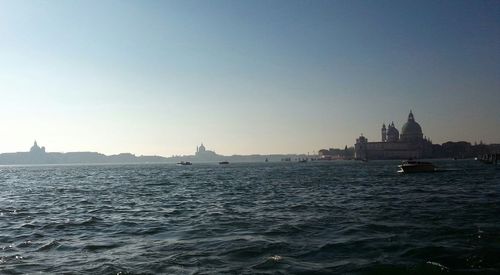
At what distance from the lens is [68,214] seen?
2434 centimetres

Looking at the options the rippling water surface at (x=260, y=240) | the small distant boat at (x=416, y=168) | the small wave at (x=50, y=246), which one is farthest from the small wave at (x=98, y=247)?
the small distant boat at (x=416, y=168)

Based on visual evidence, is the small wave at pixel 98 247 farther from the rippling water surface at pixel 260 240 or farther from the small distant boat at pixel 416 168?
the small distant boat at pixel 416 168

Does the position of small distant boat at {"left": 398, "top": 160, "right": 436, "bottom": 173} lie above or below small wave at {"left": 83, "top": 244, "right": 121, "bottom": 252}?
above

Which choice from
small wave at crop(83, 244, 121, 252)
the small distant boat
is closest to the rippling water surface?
small wave at crop(83, 244, 121, 252)

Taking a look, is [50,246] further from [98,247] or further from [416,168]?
[416,168]

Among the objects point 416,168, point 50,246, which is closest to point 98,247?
point 50,246

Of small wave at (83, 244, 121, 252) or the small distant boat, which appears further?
the small distant boat

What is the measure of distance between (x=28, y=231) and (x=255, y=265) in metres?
11.3

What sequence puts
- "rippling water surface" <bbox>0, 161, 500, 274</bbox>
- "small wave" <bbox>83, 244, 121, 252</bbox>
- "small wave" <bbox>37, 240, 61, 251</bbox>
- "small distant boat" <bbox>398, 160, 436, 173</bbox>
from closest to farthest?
"rippling water surface" <bbox>0, 161, 500, 274</bbox>, "small wave" <bbox>83, 244, 121, 252</bbox>, "small wave" <bbox>37, 240, 61, 251</bbox>, "small distant boat" <bbox>398, 160, 436, 173</bbox>

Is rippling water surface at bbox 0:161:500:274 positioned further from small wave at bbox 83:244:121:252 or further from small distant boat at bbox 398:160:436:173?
small distant boat at bbox 398:160:436:173

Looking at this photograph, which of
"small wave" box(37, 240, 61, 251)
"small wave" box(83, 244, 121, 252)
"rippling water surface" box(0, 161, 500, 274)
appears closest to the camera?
"rippling water surface" box(0, 161, 500, 274)

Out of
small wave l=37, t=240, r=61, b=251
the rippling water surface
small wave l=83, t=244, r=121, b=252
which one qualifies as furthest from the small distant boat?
small wave l=37, t=240, r=61, b=251

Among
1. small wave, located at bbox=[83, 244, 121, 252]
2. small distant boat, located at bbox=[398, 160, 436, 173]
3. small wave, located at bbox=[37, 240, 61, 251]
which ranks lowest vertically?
small wave, located at bbox=[37, 240, 61, 251]

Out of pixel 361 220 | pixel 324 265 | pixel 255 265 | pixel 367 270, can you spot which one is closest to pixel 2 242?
pixel 255 265
